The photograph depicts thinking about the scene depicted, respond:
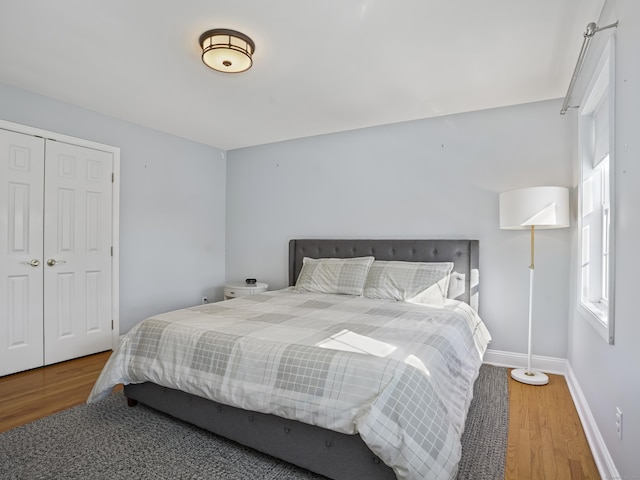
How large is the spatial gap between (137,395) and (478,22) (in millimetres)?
3183

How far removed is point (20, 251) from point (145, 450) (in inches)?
89.5

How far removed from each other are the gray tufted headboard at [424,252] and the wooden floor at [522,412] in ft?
2.84

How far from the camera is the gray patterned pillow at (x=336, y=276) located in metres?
3.54

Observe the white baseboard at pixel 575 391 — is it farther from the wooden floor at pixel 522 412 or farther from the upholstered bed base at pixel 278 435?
the upholstered bed base at pixel 278 435

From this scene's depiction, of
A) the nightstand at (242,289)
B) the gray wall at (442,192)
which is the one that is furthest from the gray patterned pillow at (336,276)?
the nightstand at (242,289)

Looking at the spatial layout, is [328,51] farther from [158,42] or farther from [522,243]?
[522,243]

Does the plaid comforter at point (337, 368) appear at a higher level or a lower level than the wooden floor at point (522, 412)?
higher

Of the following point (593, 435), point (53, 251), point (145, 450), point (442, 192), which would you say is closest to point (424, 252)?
point (442, 192)

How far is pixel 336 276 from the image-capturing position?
3.64 metres

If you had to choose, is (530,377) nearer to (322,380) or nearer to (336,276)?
(336,276)

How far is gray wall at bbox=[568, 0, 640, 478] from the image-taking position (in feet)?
4.66

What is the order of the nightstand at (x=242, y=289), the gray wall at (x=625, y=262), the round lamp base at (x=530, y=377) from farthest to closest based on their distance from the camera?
the nightstand at (x=242, y=289), the round lamp base at (x=530, y=377), the gray wall at (x=625, y=262)

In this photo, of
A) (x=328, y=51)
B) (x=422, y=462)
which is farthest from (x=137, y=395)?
(x=328, y=51)

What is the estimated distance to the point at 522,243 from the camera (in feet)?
10.9
